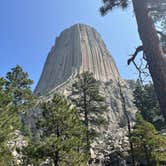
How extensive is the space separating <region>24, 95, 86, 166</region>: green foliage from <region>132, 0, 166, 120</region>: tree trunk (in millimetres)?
20333

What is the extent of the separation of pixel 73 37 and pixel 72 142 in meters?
132

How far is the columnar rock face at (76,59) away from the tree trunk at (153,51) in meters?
119

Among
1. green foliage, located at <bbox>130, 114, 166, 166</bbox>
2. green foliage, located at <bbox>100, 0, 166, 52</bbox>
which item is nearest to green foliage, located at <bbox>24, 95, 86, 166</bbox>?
green foliage, located at <bbox>130, 114, 166, 166</bbox>

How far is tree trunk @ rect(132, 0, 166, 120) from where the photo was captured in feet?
20.5

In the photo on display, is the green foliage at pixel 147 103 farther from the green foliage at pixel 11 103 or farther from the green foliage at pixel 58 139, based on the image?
the green foliage at pixel 58 139

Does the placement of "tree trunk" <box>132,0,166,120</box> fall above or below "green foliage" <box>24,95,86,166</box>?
below

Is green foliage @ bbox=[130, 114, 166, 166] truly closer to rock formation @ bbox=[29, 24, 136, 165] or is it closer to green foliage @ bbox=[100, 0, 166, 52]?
green foliage @ bbox=[100, 0, 166, 52]

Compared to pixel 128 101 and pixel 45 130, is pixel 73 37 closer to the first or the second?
pixel 128 101

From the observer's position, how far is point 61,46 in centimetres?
15700

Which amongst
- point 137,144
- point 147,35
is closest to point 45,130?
point 137,144

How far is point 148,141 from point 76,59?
108410 millimetres

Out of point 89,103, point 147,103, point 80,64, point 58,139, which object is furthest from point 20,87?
point 80,64

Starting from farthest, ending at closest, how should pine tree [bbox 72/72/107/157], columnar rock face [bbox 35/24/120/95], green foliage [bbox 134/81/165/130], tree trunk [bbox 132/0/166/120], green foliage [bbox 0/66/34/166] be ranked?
Result: columnar rock face [bbox 35/24/120/95], green foliage [bbox 134/81/165/130], pine tree [bbox 72/72/107/157], green foliage [bbox 0/66/34/166], tree trunk [bbox 132/0/166/120]

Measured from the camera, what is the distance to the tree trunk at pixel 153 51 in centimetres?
625
